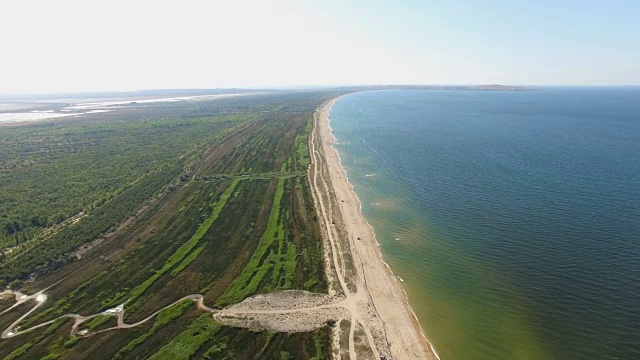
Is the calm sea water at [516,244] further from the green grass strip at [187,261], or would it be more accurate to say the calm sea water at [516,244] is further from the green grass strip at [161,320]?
the green grass strip at [187,261]

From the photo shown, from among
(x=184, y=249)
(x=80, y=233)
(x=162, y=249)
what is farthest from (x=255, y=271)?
(x=80, y=233)

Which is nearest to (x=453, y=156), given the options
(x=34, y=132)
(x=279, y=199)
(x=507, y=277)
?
(x=279, y=199)

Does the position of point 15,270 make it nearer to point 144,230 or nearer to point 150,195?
point 144,230

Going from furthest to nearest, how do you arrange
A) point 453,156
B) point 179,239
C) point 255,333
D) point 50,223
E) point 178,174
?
point 453,156 < point 178,174 < point 50,223 < point 179,239 < point 255,333

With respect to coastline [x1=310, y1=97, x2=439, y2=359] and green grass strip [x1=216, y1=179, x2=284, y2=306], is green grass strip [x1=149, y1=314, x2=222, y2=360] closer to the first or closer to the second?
green grass strip [x1=216, y1=179, x2=284, y2=306]

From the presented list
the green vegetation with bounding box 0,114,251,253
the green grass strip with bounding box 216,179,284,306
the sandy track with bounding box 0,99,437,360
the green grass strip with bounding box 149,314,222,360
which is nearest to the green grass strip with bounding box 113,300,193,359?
the sandy track with bounding box 0,99,437,360

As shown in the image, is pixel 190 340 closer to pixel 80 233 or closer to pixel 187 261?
pixel 187 261

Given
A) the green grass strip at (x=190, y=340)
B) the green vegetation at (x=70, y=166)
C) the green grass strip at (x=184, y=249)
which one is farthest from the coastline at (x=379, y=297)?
the green vegetation at (x=70, y=166)
